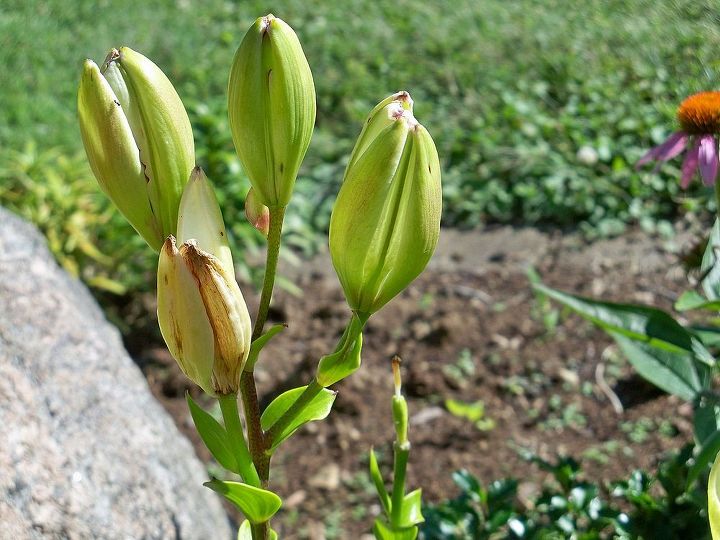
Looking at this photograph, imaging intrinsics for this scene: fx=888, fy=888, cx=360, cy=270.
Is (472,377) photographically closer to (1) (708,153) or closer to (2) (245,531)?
(1) (708,153)

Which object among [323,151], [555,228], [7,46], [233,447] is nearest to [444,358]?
[555,228]

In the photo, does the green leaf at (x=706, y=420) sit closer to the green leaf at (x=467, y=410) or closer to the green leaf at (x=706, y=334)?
the green leaf at (x=706, y=334)

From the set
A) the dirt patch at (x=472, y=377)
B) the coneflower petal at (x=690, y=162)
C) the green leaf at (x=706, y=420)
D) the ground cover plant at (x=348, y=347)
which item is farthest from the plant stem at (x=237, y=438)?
the dirt patch at (x=472, y=377)

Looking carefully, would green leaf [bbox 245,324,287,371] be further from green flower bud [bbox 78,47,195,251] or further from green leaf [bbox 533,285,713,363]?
green leaf [bbox 533,285,713,363]

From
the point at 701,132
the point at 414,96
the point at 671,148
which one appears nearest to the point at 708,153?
the point at 701,132

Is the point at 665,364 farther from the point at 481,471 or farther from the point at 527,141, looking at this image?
the point at 527,141
